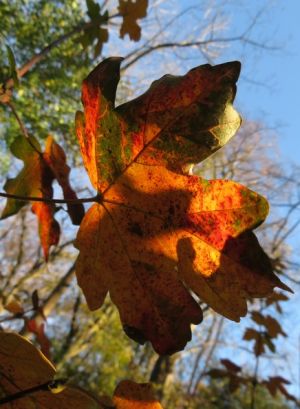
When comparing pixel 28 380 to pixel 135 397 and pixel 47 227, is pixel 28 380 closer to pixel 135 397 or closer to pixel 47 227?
pixel 135 397

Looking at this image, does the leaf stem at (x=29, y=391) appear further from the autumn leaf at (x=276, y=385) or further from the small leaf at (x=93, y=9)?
the autumn leaf at (x=276, y=385)

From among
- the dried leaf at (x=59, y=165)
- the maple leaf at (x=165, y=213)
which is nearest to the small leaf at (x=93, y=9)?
the dried leaf at (x=59, y=165)

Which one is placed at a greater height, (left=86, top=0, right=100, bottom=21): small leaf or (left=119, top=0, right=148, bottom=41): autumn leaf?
(left=119, top=0, right=148, bottom=41): autumn leaf

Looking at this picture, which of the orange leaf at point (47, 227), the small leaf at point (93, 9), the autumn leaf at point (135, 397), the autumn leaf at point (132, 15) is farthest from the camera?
the autumn leaf at point (132, 15)

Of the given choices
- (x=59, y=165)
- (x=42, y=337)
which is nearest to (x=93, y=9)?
(x=59, y=165)

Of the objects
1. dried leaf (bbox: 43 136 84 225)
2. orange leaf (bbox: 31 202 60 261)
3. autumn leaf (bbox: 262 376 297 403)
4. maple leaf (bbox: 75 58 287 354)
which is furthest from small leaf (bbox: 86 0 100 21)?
autumn leaf (bbox: 262 376 297 403)

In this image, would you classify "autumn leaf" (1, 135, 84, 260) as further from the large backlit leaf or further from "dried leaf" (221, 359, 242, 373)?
"dried leaf" (221, 359, 242, 373)

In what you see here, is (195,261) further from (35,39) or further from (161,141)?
(35,39)
